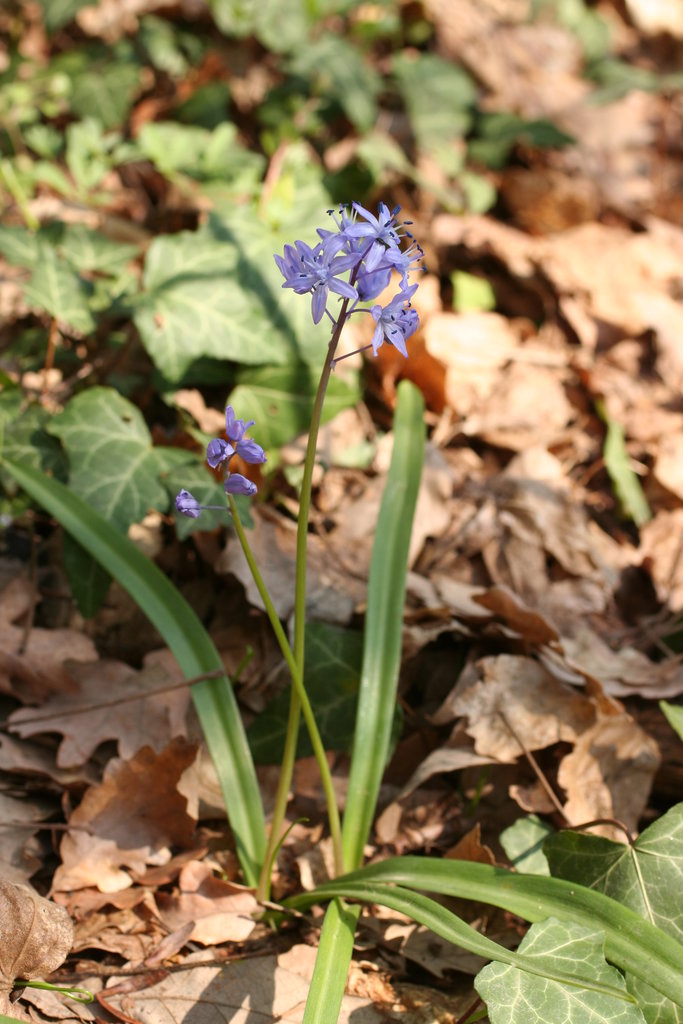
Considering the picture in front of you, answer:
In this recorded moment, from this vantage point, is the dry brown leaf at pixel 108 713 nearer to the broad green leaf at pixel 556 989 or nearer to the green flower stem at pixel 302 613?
the green flower stem at pixel 302 613

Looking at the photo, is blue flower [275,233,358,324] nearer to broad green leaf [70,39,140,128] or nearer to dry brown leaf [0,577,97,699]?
dry brown leaf [0,577,97,699]

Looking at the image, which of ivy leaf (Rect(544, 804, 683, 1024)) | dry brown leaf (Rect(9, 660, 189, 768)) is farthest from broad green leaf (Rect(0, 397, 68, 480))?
ivy leaf (Rect(544, 804, 683, 1024))

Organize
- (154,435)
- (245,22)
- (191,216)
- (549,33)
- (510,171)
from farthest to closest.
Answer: (549,33) < (510,171) < (245,22) < (191,216) < (154,435)

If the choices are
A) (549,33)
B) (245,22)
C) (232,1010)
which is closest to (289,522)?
(232,1010)

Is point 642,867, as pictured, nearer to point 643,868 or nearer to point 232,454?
point 643,868

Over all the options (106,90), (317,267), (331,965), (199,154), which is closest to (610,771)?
(331,965)

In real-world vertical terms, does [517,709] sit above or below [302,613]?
below

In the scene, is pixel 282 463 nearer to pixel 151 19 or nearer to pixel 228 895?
pixel 228 895
